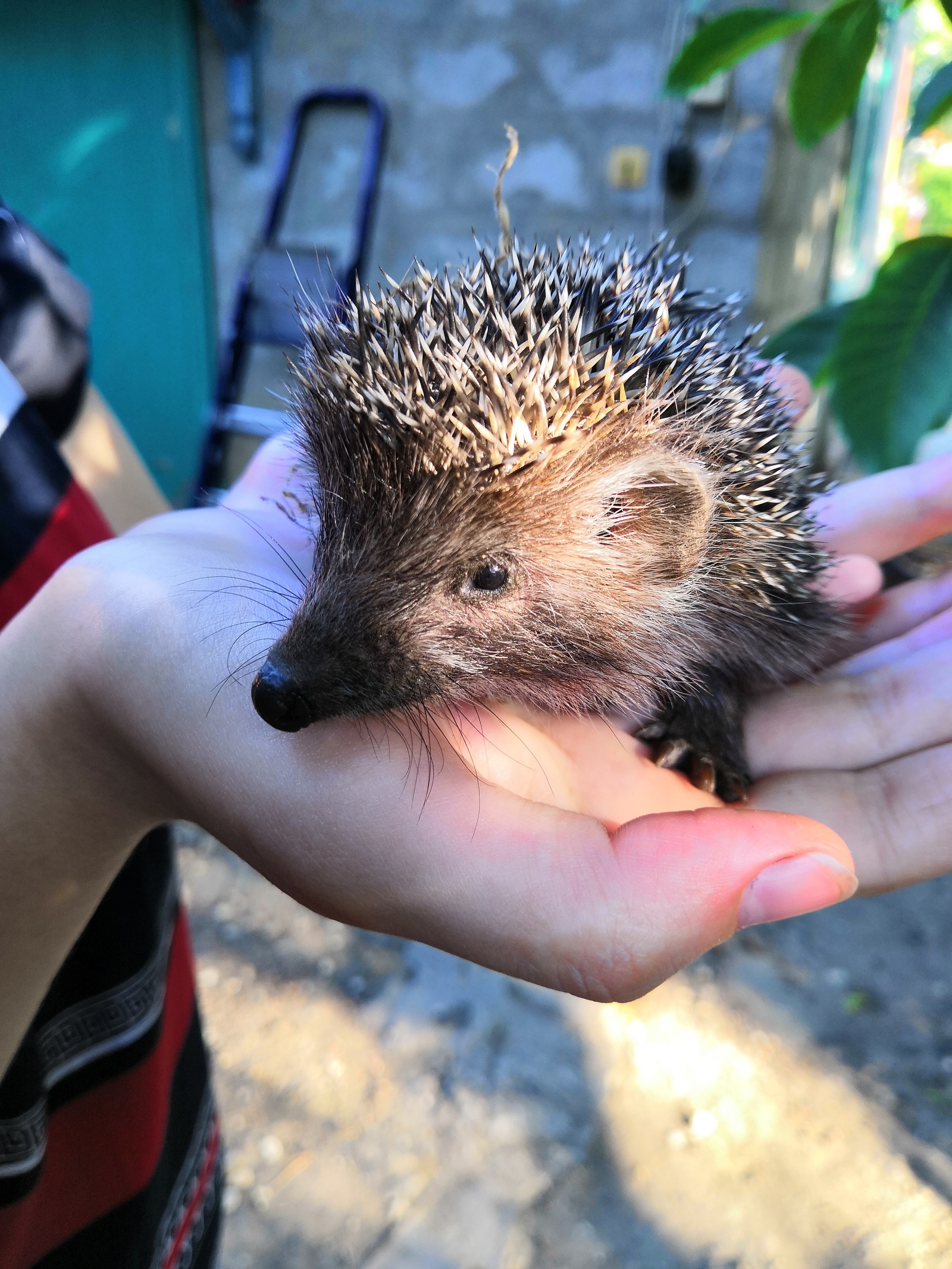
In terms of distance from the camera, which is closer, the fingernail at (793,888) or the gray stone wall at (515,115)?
the fingernail at (793,888)

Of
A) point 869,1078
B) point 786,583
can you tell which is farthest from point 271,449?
point 869,1078

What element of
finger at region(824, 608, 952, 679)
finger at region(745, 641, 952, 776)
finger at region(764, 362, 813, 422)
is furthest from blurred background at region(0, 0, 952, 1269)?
finger at region(745, 641, 952, 776)

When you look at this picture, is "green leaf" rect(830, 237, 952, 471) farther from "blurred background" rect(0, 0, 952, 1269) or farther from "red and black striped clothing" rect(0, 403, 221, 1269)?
"red and black striped clothing" rect(0, 403, 221, 1269)

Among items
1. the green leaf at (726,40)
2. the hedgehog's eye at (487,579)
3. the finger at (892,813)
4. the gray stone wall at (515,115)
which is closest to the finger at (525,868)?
the finger at (892,813)

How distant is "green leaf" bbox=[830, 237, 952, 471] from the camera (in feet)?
5.97

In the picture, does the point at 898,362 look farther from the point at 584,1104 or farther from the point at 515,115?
the point at 515,115

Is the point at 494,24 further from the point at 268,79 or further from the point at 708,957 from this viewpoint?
the point at 708,957

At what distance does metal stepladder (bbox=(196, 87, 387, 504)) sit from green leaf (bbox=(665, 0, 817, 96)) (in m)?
3.30

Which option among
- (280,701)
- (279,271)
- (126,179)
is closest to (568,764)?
(280,701)

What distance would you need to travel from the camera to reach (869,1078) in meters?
2.81

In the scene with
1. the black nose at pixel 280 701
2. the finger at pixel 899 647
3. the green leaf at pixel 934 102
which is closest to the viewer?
the black nose at pixel 280 701

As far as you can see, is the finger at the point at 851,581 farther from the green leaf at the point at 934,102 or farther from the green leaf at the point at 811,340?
the green leaf at the point at 934,102

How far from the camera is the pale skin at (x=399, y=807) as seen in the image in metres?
1.09

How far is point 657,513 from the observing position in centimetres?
162
